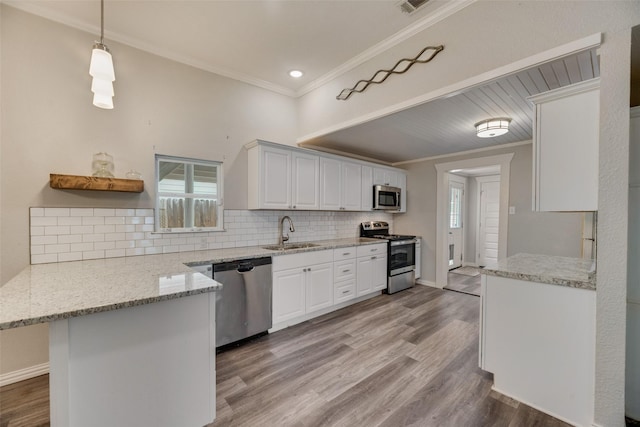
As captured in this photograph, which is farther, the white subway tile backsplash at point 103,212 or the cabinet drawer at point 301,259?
the cabinet drawer at point 301,259

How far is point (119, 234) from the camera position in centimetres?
248

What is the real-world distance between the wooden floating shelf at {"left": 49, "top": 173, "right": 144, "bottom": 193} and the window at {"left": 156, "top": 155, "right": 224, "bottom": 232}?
0.98 ft

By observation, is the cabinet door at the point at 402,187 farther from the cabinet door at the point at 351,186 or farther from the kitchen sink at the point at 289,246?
the kitchen sink at the point at 289,246

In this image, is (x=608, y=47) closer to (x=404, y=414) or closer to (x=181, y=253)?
(x=404, y=414)

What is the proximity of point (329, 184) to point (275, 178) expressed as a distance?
2.94 ft

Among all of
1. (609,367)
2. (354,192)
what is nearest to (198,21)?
(354,192)

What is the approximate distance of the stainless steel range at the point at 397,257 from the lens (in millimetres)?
4250

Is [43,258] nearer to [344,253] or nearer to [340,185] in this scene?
[344,253]

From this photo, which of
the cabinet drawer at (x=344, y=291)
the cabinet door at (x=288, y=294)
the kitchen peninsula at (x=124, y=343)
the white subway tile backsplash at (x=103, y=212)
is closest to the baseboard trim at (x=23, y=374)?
the kitchen peninsula at (x=124, y=343)

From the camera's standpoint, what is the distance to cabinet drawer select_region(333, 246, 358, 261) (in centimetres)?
348

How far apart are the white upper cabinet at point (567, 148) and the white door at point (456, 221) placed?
438cm

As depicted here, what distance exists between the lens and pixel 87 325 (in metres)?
1.18

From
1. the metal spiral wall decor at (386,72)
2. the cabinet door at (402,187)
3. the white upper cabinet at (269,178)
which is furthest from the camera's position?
the cabinet door at (402,187)

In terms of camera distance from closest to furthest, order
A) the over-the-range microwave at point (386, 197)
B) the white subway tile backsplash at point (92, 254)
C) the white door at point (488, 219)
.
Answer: the white subway tile backsplash at point (92, 254) < the over-the-range microwave at point (386, 197) < the white door at point (488, 219)
